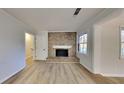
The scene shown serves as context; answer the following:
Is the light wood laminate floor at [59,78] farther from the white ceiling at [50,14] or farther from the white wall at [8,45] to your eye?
the white ceiling at [50,14]

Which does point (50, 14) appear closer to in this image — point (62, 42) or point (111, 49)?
point (111, 49)

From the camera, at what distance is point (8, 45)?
4.45 m

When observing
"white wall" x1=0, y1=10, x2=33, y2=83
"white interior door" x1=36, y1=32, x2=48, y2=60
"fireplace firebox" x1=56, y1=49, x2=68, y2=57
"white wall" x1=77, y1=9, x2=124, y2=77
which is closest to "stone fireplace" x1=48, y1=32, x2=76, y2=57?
"fireplace firebox" x1=56, y1=49, x2=68, y2=57

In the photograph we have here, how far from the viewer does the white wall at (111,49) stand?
5047 mm

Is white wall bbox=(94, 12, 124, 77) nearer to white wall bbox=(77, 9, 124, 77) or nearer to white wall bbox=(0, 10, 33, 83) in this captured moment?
white wall bbox=(77, 9, 124, 77)

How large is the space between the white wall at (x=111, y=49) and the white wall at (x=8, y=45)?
10.8 feet

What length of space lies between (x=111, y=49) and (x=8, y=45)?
3887 mm

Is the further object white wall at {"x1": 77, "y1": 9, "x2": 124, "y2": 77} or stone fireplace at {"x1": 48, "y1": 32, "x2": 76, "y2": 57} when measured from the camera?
stone fireplace at {"x1": 48, "y1": 32, "x2": 76, "y2": 57}

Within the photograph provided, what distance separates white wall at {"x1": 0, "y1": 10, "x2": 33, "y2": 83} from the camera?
399 centimetres

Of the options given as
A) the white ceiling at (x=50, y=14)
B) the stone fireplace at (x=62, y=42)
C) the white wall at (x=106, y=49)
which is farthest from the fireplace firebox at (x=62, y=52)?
the white wall at (x=106, y=49)

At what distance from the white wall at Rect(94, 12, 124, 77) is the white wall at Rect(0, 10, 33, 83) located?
3.30 m
